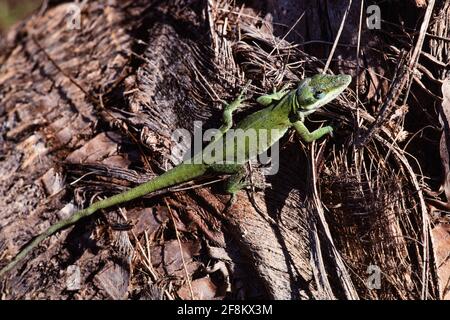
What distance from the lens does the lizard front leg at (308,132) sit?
13.4 feet

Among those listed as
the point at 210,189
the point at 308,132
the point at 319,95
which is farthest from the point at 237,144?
the point at 319,95

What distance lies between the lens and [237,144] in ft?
15.6

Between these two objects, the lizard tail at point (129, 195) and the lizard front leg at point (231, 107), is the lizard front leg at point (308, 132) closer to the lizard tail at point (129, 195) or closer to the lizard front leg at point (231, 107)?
the lizard front leg at point (231, 107)

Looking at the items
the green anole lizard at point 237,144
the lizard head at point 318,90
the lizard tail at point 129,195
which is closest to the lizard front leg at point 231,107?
the green anole lizard at point 237,144

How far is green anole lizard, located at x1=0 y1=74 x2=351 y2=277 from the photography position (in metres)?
4.44

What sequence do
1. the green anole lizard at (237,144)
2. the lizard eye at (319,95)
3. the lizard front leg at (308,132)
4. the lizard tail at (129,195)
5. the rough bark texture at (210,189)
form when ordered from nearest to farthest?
the rough bark texture at (210,189)
the lizard front leg at (308,132)
the lizard eye at (319,95)
the green anole lizard at (237,144)
the lizard tail at (129,195)

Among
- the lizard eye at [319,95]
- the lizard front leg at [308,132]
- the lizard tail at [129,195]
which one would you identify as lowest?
the lizard tail at [129,195]

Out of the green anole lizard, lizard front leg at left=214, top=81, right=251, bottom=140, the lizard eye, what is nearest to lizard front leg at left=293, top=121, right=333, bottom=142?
the green anole lizard

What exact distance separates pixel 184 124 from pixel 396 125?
206 cm

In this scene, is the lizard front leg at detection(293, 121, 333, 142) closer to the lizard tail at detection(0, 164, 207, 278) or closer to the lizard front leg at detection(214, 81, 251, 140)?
the lizard front leg at detection(214, 81, 251, 140)

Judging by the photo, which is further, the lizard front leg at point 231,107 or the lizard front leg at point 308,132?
the lizard front leg at point 231,107

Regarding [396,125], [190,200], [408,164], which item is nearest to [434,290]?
[408,164]

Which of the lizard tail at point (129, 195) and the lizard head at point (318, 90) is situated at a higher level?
the lizard head at point (318, 90)
